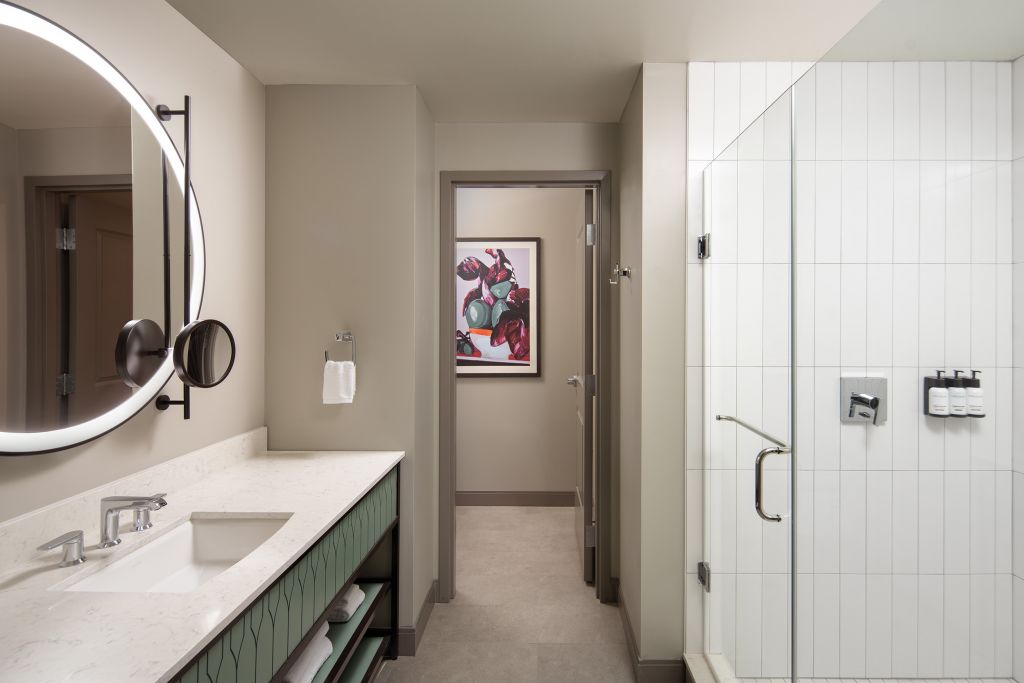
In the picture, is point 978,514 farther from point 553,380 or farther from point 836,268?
point 553,380

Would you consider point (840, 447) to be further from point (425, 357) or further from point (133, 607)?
point (425, 357)

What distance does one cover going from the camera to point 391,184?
7.46 ft

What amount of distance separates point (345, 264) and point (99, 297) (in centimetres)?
98

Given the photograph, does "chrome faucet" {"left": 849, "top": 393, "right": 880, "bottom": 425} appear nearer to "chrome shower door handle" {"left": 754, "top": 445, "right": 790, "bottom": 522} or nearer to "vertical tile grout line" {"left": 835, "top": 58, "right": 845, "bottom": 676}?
"vertical tile grout line" {"left": 835, "top": 58, "right": 845, "bottom": 676}

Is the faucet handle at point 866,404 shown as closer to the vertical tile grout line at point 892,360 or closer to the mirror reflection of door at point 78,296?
the vertical tile grout line at point 892,360

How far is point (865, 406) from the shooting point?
3.90 ft

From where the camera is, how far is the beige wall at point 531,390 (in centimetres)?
411

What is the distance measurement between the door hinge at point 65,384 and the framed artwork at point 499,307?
284cm

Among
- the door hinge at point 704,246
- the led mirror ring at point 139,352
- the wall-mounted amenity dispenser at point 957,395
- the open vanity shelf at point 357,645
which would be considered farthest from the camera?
the door hinge at point 704,246

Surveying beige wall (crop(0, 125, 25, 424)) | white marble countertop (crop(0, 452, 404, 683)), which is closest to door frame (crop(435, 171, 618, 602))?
white marble countertop (crop(0, 452, 404, 683))

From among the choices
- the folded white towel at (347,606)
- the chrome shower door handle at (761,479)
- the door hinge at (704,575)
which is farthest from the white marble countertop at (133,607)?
the door hinge at (704,575)

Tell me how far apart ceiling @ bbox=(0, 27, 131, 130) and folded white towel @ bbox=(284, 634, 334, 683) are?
1.40 m

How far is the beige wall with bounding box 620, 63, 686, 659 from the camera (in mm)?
2098

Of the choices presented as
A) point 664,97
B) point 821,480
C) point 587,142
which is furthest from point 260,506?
point 587,142
